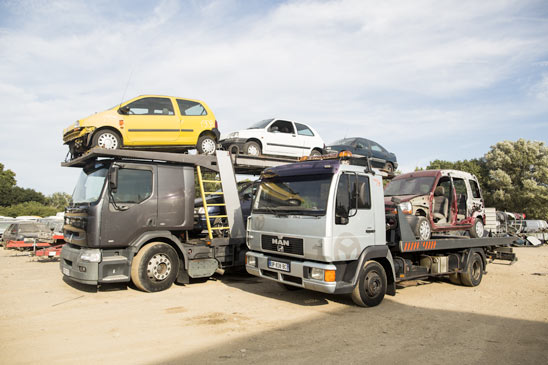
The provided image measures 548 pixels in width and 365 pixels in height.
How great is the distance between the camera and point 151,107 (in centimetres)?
878

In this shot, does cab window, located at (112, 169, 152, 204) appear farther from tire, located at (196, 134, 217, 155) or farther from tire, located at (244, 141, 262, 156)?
tire, located at (244, 141, 262, 156)

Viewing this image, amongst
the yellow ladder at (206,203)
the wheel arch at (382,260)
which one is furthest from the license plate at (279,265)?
the yellow ladder at (206,203)

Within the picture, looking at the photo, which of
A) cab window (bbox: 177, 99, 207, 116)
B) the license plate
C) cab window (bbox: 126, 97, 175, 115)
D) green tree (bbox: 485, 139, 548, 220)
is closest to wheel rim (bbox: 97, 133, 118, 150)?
cab window (bbox: 126, 97, 175, 115)

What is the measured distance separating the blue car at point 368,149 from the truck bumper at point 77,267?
7908 mm

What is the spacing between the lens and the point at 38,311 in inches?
248

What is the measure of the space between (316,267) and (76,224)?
4.63m

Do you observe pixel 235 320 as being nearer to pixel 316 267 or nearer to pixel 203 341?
pixel 203 341

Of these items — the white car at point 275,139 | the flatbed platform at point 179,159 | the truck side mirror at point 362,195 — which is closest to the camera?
the truck side mirror at point 362,195

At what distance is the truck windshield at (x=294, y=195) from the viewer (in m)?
6.33

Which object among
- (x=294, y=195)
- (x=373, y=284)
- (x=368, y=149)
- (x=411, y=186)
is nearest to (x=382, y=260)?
(x=373, y=284)

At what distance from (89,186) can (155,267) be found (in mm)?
2031

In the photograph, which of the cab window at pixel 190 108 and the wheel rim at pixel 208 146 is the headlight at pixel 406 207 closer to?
the wheel rim at pixel 208 146

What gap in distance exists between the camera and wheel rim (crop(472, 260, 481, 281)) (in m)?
9.13

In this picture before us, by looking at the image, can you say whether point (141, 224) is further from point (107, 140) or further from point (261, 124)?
point (261, 124)
